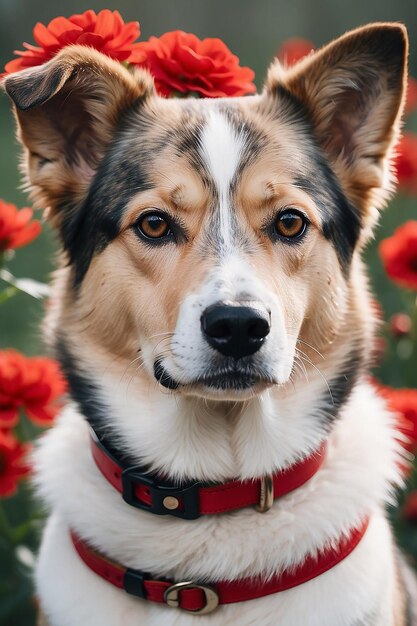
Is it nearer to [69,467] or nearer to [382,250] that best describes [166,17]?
[382,250]

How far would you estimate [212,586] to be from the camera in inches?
109

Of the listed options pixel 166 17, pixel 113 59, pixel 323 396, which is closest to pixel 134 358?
pixel 323 396

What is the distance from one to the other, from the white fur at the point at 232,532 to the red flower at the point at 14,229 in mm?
938

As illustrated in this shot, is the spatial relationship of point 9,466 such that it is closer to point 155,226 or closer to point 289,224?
point 155,226

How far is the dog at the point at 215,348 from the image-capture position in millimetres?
2736

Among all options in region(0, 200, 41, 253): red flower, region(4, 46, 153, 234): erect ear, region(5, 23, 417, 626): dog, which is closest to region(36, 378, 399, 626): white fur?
region(5, 23, 417, 626): dog

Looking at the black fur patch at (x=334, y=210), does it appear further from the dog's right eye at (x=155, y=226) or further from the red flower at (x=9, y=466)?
the red flower at (x=9, y=466)

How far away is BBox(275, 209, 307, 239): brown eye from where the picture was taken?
2.83m

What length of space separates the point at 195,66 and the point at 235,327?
1161mm

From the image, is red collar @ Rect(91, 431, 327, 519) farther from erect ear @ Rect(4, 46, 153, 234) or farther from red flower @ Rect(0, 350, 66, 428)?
erect ear @ Rect(4, 46, 153, 234)

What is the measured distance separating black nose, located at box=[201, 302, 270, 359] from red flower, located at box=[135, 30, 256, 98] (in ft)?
3.60

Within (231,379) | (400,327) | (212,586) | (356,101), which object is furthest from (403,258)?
(212,586)

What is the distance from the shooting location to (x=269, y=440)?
2.90 meters

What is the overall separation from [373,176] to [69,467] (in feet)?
4.89
